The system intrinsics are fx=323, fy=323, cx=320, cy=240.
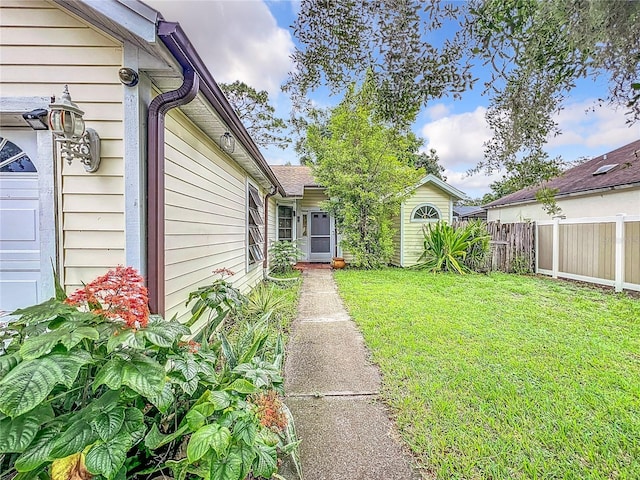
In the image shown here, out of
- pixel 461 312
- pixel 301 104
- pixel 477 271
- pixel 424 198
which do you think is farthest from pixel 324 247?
pixel 301 104

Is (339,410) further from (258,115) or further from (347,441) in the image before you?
(258,115)

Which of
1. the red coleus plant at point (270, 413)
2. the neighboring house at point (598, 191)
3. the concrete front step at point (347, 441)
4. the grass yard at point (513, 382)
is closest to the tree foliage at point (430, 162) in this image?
the neighboring house at point (598, 191)

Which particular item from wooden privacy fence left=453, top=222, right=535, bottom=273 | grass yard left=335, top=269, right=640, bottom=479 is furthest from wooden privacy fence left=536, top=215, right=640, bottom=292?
grass yard left=335, top=269, right=640, bottom=479

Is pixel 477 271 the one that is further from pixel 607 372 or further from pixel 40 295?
pixel 40 295

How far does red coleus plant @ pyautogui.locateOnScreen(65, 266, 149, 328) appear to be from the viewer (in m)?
1.46

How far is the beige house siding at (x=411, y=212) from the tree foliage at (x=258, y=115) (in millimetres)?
10862

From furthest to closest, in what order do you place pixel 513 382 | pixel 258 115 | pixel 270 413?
pixel 258 115
pixel 513 382
pixel 270 413

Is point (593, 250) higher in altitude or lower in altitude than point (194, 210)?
lower

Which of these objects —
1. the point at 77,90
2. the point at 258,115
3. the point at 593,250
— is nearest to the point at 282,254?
the point at 77,90

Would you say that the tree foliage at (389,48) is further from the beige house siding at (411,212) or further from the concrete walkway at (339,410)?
the beige house siding at (411,212)

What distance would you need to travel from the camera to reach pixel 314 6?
2.29 metres

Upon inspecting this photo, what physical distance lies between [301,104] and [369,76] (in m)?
0.74

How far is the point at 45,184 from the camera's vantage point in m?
2.46

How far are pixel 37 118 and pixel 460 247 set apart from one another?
9.88 metres
